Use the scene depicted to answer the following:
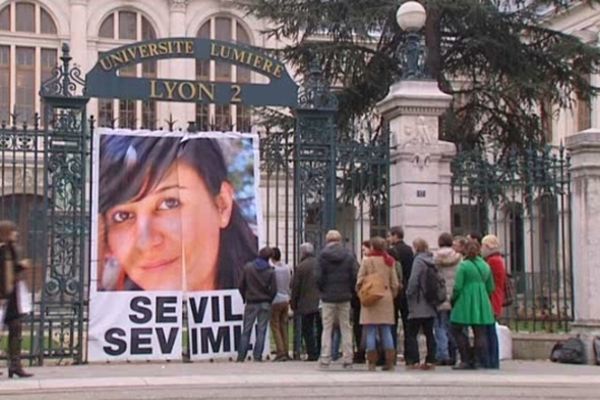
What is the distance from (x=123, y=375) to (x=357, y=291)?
3038mm

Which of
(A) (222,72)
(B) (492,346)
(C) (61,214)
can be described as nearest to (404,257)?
(B) (492,346)

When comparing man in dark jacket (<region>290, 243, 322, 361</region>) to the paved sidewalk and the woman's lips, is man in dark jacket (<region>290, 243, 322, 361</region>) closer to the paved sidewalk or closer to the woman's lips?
the paved sidewalk

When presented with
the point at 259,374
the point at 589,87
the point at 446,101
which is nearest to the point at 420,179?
the point at 446,101

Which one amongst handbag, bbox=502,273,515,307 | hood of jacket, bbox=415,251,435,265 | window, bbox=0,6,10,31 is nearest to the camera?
hood of jacket, bbox=415,251,435,265

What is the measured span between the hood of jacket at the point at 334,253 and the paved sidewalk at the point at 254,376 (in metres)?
1.38

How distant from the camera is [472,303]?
14.7 metres

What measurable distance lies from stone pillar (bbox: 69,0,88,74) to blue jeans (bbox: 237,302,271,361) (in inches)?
1202

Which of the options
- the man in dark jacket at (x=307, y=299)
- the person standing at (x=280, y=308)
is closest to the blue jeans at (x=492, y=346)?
the man in dark jacket at (x=307, y=299)

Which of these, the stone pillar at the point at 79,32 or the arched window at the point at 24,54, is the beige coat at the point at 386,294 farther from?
the stone pillar at the point at 79,32

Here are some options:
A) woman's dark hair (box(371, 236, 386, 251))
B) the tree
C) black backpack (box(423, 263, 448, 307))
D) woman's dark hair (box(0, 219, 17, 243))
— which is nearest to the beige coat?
woman's dark hair (box(371, 236, 386, 251))

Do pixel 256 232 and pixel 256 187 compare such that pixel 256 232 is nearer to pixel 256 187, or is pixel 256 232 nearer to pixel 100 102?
pixel 256 187

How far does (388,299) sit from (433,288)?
0.69 meters

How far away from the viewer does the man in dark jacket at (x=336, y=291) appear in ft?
47.3

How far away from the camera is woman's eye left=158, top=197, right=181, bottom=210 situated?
16172 mm
